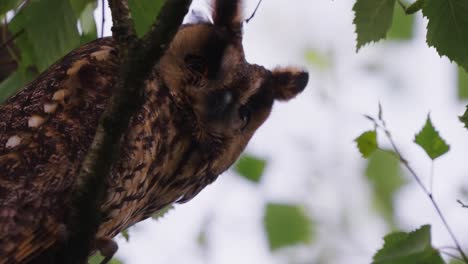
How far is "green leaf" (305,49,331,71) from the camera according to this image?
27.2ft

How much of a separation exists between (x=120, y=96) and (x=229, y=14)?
940mm

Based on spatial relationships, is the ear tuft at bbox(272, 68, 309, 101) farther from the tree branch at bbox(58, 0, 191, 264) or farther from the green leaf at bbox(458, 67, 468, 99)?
the tree branch at bbox(58, 0, 191, 264)

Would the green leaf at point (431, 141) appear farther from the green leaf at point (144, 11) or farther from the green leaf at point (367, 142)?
the green leaf at point (144, 11)

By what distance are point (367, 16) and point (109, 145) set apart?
0.75 m

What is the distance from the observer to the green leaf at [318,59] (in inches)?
326

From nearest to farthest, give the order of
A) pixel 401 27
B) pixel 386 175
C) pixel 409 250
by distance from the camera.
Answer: pixel 409 250
pixel 401 27
pixel 386 175

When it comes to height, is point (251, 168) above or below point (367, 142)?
above

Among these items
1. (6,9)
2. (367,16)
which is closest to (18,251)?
(6,9)

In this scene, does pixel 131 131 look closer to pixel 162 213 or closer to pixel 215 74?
pixel 215 74

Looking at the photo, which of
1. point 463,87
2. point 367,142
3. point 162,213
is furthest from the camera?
point 463,87

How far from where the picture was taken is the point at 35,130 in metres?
2.47

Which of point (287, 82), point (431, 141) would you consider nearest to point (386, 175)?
point (287, 82)

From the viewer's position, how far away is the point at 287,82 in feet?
11.2

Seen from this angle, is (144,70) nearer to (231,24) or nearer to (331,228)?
(231,24)
